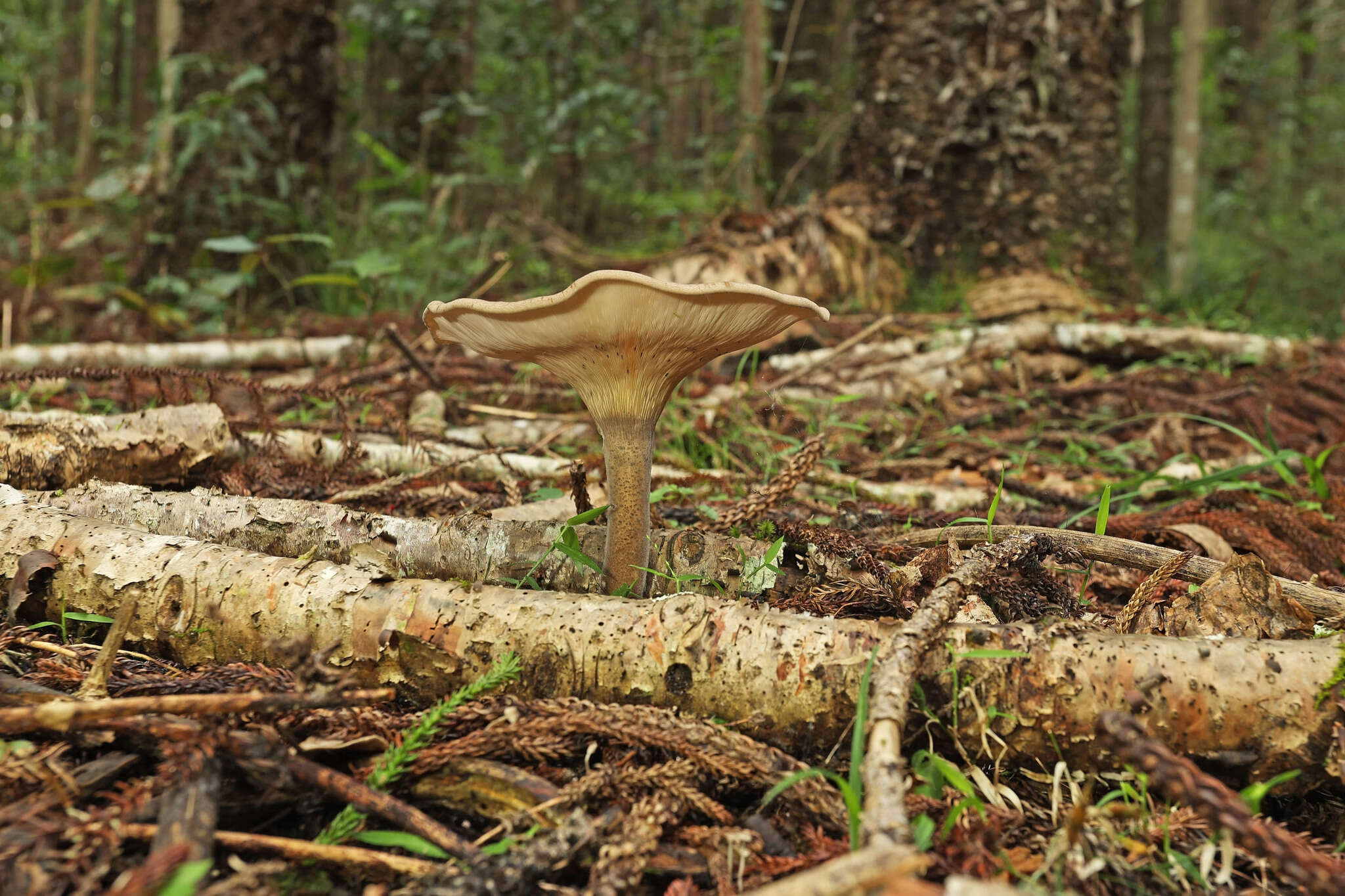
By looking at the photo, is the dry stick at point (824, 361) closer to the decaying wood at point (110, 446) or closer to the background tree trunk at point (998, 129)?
the background tree trunk at point (998, 129)

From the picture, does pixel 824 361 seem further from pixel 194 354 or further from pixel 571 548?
pixel 194 354

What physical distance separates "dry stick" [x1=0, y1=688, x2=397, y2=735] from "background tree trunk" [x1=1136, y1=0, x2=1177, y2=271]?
1104 centimetres

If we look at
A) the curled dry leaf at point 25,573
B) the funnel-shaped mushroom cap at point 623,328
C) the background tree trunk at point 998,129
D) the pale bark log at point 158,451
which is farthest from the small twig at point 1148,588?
the background tree trunk at point 998,129

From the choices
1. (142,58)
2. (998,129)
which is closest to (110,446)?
(998,129)

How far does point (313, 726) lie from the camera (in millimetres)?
1218

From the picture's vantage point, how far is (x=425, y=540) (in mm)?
1725

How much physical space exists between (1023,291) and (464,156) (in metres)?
6.81

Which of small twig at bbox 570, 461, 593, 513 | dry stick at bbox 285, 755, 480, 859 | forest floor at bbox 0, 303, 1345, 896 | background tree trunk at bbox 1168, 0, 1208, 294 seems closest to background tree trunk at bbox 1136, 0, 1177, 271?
background tree trunk at bbox 1168, 0, 1208, 294

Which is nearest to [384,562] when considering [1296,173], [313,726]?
[313,726]

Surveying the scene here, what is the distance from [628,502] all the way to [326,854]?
2.68 ft

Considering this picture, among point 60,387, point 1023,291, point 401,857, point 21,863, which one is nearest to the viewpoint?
point 21,863

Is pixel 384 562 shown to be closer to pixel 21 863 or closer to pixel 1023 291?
pixel 21 863

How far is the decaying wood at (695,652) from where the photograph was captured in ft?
3.96

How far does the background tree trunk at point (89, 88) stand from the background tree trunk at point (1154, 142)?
14.0 m
